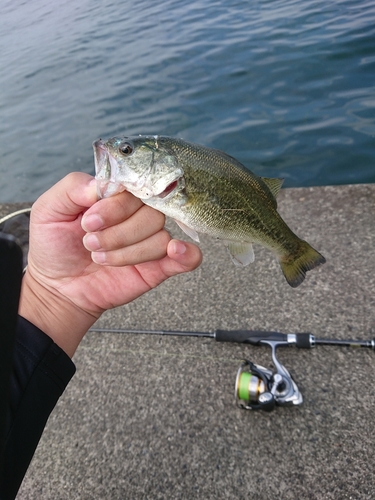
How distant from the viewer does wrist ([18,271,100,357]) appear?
1.97 m

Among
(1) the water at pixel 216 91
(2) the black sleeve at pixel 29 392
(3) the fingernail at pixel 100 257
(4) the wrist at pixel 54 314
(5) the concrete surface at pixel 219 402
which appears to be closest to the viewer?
(2) the black sleeve at pixel 29 392

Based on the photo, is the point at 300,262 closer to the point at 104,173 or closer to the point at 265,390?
the point at 265,390

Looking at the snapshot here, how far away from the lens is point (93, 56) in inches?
475

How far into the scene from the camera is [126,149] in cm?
177

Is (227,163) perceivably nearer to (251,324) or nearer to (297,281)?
(297,281)

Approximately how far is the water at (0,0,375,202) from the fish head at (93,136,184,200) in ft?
14.6

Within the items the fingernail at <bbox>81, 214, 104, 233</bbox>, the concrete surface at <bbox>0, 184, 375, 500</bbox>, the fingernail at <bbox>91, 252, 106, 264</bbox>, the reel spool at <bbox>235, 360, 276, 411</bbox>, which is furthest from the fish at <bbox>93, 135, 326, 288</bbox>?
the concrete surface at <bbox>0, 184, 375, 500</bbox>

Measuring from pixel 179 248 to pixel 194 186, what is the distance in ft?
A: 0.94

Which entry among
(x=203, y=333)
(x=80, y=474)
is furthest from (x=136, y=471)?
(x=203, y=333)

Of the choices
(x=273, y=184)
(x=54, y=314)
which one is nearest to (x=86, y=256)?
(x=54, y=314)

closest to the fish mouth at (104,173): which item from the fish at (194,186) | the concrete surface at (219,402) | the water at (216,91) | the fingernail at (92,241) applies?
the fish at (194,186)

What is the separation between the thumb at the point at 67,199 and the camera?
5.76 feet

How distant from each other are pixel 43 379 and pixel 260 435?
1378 mm

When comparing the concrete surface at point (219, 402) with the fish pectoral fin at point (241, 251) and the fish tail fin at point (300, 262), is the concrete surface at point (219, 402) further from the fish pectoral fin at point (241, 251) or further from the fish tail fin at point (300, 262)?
the fish pectoral fin at point (241, 251)
